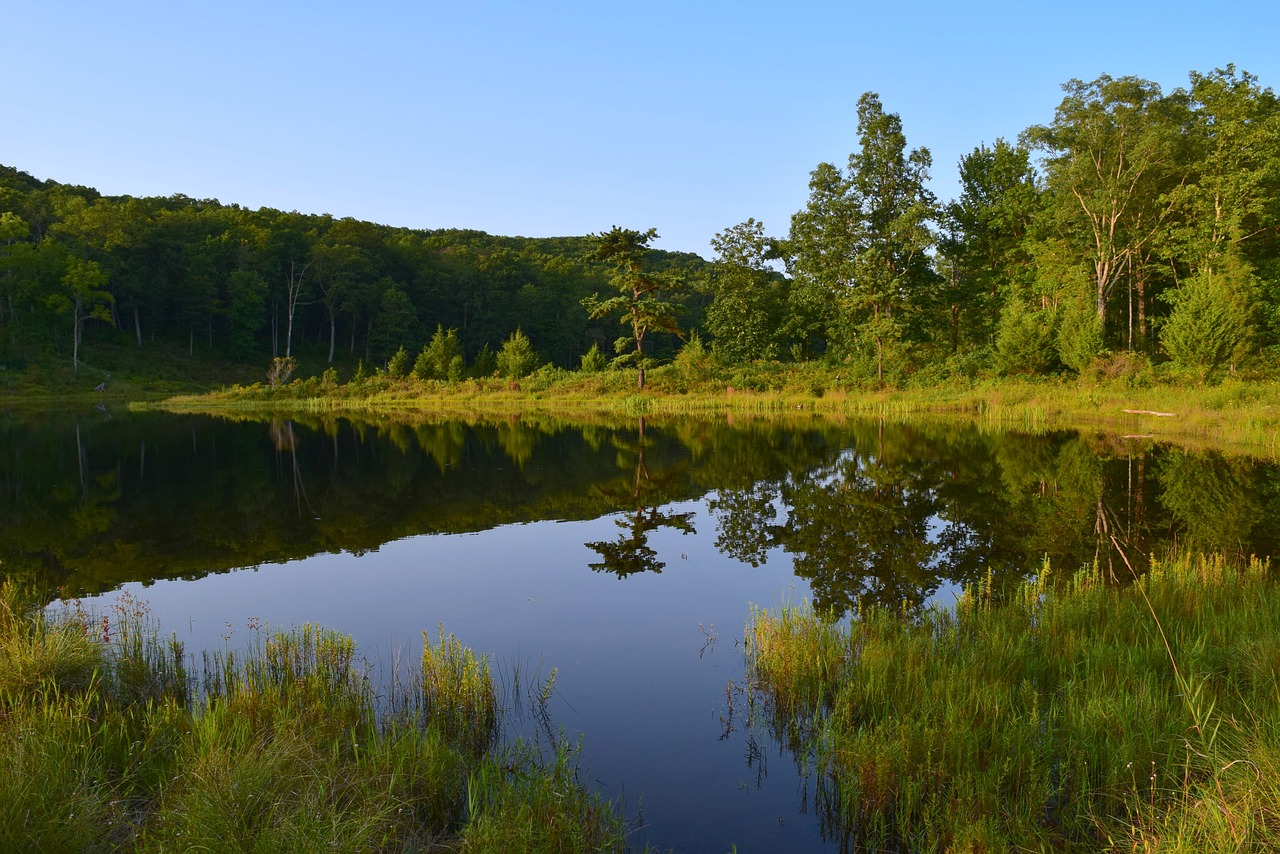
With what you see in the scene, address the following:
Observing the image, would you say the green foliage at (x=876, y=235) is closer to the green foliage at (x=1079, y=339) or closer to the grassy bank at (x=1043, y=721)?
the green foliage at (x=1079, y=339)

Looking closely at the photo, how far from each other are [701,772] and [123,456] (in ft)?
80.9

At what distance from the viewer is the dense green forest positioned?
35438 mm

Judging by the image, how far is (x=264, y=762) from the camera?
13.2 feet

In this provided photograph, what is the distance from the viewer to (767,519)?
13664 mm

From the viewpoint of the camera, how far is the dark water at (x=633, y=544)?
572 cm

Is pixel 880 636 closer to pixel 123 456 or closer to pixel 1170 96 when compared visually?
pixel 123 456

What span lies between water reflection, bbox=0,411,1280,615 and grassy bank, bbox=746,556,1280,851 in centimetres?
109

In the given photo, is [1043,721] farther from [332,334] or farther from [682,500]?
[332,334]

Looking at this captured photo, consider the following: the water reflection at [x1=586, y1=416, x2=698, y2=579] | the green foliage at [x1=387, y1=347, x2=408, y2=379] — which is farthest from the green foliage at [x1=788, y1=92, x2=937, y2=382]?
the green foliage at [x1=387, y1=347, x2=408, y2=379]

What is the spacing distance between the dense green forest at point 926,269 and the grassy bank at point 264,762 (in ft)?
114

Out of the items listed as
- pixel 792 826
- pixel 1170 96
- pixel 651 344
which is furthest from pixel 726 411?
pixel 651 344

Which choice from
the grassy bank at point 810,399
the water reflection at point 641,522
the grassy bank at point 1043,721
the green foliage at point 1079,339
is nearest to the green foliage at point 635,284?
the grassy bank at point 810,399

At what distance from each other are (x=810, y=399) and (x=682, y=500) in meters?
25.1

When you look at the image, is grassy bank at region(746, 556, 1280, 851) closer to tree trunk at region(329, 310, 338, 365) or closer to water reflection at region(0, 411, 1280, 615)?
water reflection at region(0, 411, 1280, 615)
